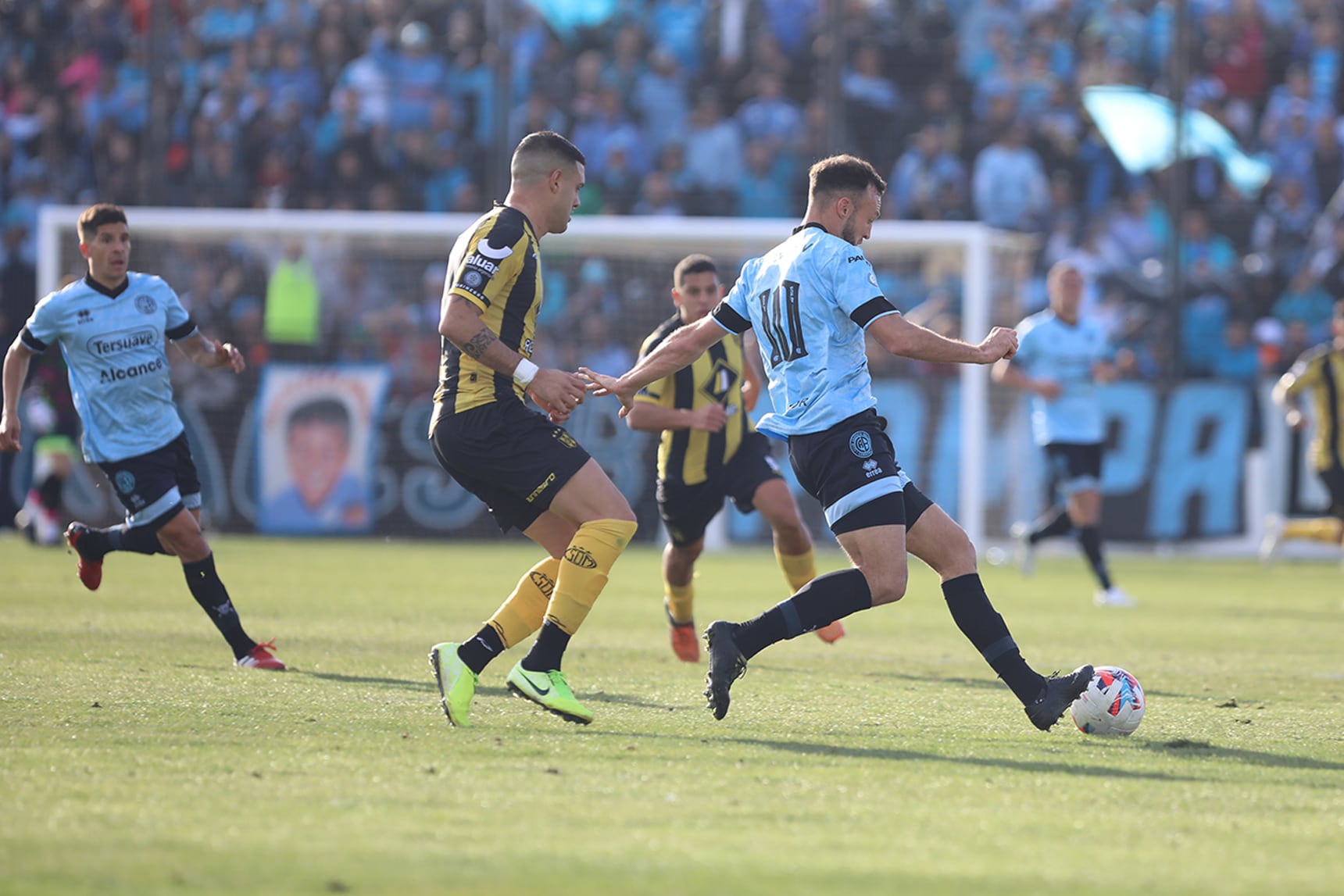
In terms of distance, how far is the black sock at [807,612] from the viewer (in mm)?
6551

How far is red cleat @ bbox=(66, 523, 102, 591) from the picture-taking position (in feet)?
29.9

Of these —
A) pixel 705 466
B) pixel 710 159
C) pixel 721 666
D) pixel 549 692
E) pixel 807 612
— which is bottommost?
pixel 549 692

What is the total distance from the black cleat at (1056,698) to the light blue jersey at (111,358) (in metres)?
4.83

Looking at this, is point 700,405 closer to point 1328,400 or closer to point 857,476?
point 857,476

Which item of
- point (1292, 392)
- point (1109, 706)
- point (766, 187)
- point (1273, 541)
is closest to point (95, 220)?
point (1109, 706)

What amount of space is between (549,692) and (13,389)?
389 cm

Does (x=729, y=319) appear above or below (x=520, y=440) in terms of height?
above

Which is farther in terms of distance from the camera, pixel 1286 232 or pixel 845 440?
pixel 1286 232

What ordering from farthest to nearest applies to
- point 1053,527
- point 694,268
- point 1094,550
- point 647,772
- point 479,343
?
point 1053,527 → point 1094,550 → point 694,268 → point 479,343 → point 647,772

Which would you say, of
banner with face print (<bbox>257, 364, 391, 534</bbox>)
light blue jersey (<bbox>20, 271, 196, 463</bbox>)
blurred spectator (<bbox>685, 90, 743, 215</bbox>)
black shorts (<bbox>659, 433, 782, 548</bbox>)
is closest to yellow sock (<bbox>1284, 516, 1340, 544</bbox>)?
blurred spectator (<bbox>685, 90, 743, 215</bbox>)

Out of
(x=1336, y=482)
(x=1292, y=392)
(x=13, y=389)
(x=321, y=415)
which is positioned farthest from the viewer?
(x=321, y=415)

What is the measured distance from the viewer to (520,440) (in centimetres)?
661

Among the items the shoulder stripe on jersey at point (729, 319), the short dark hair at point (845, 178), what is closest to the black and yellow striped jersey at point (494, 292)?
the shoulder stripe on jersey at point (729, 319)

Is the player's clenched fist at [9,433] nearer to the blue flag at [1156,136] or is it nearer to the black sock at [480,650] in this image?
the black sock at [480,650]
